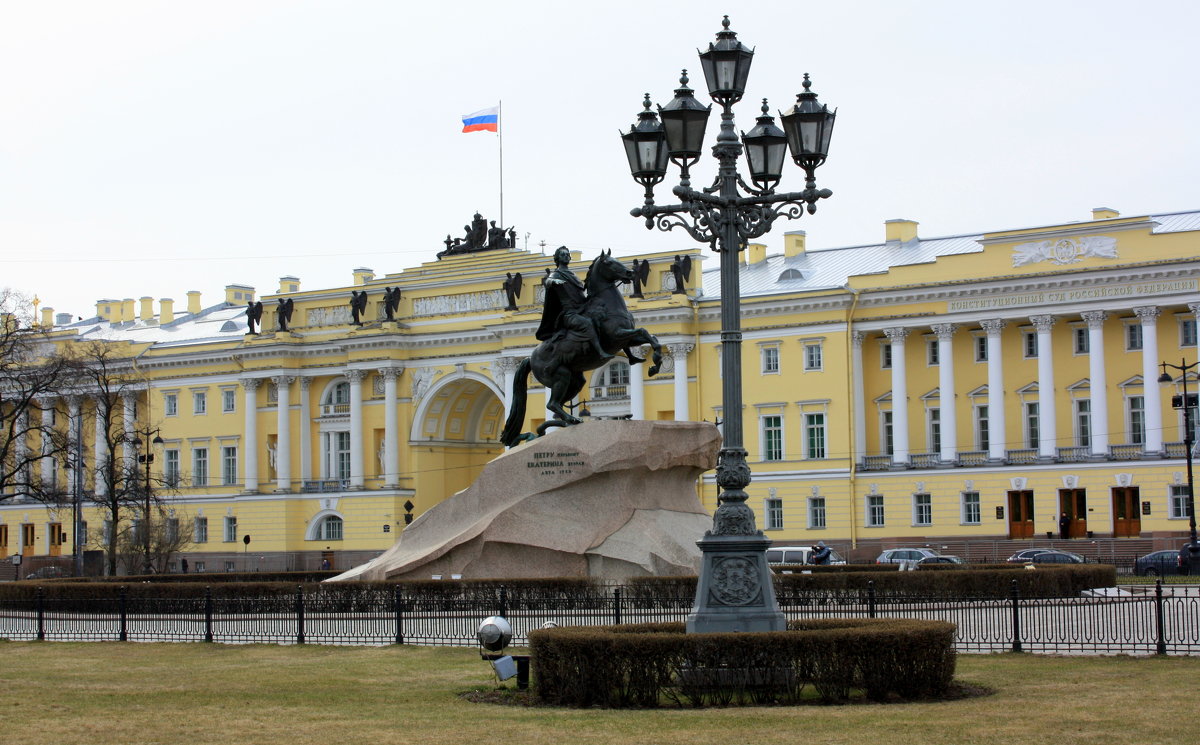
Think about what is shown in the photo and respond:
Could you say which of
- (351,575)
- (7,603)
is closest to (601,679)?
(351,575)

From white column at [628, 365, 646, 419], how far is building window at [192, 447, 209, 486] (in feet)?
86.0

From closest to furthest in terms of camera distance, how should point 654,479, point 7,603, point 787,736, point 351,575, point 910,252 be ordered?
1. point 787,736
2. point 654,479
3. point 351,575
4. point 7,603
5. point 910,252

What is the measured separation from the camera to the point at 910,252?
266 feet

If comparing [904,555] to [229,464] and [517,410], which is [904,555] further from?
[229,464]

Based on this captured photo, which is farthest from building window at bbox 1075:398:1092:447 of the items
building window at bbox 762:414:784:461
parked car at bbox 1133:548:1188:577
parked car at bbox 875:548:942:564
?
parked car at bbox 1133:548:1188:577

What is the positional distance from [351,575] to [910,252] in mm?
50784

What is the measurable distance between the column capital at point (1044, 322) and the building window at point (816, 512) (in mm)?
11970

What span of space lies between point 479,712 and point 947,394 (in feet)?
198

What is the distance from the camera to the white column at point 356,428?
90625 mm

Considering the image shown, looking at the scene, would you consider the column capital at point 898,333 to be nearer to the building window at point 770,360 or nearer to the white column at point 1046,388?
the building window at point 770,360

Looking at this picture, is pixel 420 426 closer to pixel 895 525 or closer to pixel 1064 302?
pixel 895 525

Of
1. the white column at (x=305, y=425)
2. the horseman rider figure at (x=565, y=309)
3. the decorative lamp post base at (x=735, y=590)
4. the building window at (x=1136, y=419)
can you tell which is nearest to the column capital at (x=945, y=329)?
the building window at (x=1136, y=419)

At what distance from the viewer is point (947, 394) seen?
2977 inches

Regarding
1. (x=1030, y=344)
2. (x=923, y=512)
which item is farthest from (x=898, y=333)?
(x=923, y=512)
